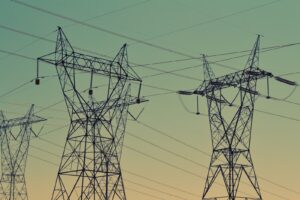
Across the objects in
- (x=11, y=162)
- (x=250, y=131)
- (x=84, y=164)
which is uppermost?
(x=250, y=131)

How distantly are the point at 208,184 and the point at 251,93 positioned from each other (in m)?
7.09

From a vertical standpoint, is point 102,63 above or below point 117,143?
above

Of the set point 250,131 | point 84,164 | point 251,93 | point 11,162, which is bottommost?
point 11,162

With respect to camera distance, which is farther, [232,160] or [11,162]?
[11,162]

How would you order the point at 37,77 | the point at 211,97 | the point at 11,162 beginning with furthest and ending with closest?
the point at 11,162 → the point at 211,97 → the point at 37,77

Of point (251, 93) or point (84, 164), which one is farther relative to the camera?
point (251, 93)

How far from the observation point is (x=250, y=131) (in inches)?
1658

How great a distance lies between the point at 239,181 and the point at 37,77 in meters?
15.2

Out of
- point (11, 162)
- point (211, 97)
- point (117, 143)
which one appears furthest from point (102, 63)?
point (11, 162)

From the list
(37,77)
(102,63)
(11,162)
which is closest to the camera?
(37,77)

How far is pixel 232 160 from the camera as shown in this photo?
40844 mm

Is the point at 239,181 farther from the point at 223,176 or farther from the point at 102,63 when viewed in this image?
the point at 102,63

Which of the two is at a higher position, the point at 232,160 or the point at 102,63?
the point at 102,63

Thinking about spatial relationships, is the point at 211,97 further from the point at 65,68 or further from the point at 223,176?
the point at 65,68
